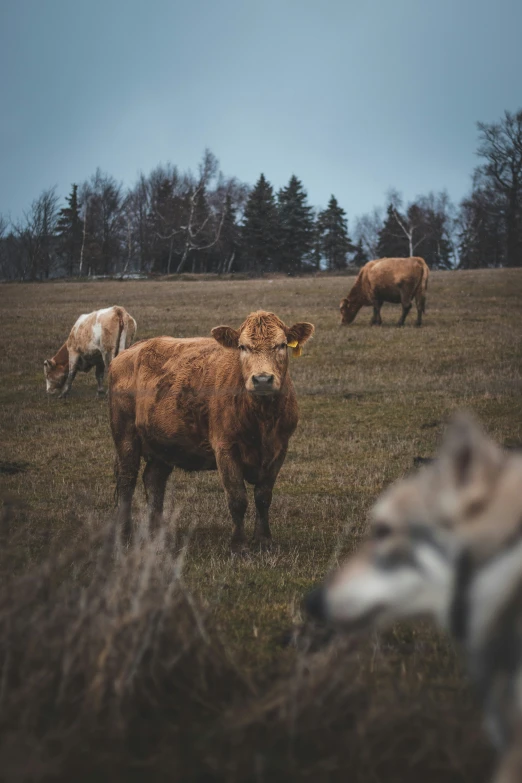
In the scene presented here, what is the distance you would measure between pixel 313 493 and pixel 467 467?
27.9 feet

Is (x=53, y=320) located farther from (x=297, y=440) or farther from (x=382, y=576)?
(x=382, y=576)

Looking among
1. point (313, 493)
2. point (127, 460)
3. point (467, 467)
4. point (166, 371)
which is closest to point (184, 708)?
point (467, 467)

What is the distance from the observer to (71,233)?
76312 millimetres

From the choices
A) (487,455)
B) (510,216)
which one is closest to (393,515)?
(487,455)

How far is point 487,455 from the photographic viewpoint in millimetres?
2166

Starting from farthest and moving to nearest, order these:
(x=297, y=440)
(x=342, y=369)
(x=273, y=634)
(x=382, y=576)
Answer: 1. (x=342, y=369)
2. (x=297, y=440)
3. (x=273, y=634)
4. (x=382, y=576)

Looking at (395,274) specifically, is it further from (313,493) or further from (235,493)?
(235,493)

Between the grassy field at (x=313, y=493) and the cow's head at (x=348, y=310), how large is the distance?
0.55 meters

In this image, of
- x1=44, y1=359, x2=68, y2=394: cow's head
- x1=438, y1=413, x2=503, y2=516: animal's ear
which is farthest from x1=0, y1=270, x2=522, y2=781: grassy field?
x1=438, y1=413, x2=503, y2=516: animal's ear

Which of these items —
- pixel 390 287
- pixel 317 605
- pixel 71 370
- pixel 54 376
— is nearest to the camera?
pixel 317 605

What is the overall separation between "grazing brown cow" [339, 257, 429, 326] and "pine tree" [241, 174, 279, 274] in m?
46.4

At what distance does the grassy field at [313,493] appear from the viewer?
2.87m

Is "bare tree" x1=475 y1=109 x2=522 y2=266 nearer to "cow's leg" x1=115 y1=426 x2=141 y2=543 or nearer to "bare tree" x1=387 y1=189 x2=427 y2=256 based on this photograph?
"bare tree" x1=387 y1=189 x2=427 y2=256

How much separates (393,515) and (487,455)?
37cm
